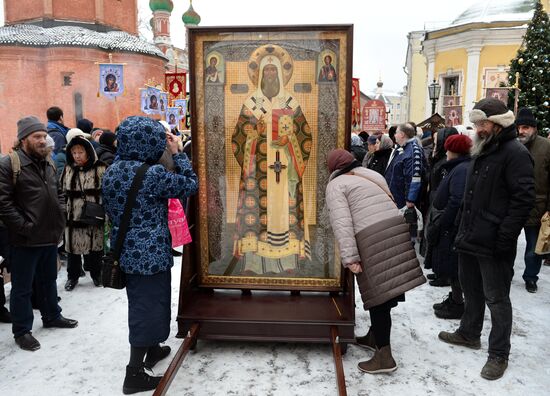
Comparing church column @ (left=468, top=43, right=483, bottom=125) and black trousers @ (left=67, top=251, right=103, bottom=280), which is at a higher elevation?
church column @ (left=468, top=43, right=483, bottom=125)

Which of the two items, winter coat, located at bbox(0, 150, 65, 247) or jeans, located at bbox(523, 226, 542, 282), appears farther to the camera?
jeans, located at bbox(523, 226, 542, 282)

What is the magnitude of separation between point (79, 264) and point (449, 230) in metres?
4.30

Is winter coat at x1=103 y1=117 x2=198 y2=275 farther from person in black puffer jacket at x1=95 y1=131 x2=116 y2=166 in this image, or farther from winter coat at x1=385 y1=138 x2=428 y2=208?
winter coat at x1=385 y1=138 x2=428 y2=208

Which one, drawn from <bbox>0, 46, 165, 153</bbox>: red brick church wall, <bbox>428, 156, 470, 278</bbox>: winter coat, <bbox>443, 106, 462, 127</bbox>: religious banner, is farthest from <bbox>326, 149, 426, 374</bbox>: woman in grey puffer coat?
<bbox>0, 46, 165, 153</bbox>: red brick church wall

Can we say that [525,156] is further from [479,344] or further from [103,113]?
[103,113]

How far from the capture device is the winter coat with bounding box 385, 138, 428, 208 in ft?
18.5

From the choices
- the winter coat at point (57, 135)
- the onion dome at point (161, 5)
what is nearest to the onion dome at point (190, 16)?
the onion dome at point (161, 5)

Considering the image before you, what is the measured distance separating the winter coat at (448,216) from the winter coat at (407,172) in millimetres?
1032

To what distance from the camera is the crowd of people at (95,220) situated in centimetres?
293

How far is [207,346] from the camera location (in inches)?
154

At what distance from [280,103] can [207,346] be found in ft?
7.48

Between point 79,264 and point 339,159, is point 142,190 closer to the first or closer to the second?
point 339,159

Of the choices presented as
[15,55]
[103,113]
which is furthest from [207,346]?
[15,55]

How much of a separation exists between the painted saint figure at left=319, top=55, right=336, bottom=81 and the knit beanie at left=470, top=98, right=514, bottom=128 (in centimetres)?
122
